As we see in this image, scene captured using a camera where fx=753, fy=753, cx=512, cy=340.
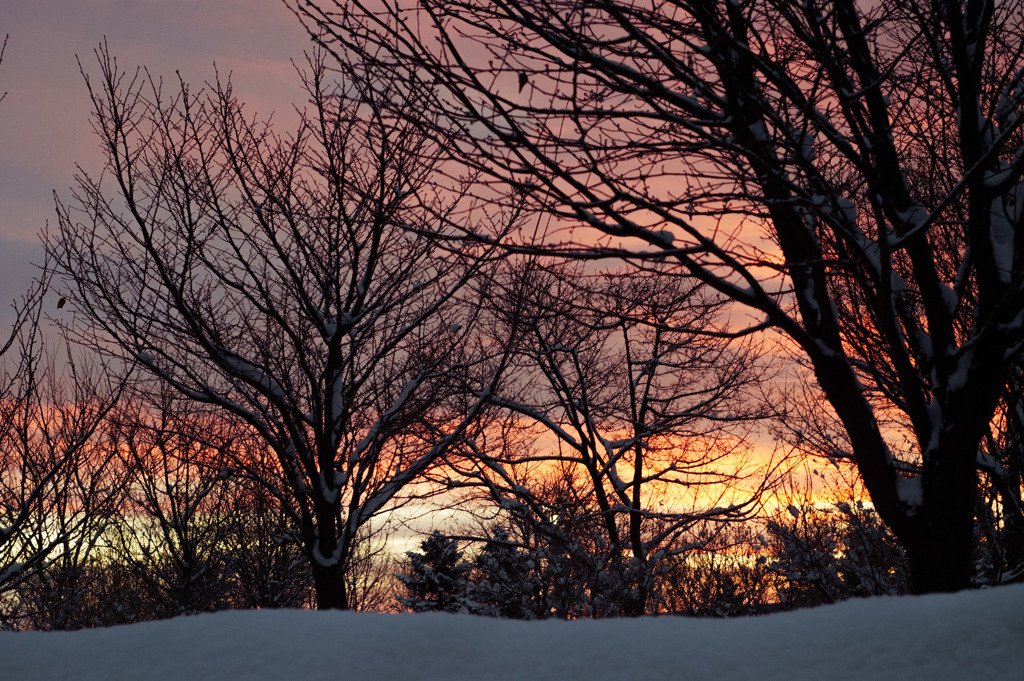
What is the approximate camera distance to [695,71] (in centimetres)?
482

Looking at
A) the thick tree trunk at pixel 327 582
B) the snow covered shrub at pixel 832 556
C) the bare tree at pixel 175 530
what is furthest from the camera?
the bare tree at pixel 175 530

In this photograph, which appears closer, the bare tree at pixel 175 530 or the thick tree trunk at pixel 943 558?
the thick tree trunk at pixel 943 558

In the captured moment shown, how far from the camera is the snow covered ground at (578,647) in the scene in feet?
7.07

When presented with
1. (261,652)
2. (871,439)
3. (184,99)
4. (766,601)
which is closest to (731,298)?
(871,439)

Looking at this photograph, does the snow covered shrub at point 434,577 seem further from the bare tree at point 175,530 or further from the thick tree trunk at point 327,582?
the thick tree trunk at point 327,582

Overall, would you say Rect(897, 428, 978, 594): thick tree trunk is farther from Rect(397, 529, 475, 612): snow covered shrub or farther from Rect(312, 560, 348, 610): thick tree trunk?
Rect(397, 529, 475, 612): snow covered shrub

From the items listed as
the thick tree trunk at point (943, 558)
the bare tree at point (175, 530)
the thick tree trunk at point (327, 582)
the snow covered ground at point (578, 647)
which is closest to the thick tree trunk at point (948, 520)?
the thick tree trunk at point (943, 558)

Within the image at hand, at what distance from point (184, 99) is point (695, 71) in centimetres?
616

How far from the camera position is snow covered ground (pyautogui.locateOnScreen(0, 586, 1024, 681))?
84.8 inches

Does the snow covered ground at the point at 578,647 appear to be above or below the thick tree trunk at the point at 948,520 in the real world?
below

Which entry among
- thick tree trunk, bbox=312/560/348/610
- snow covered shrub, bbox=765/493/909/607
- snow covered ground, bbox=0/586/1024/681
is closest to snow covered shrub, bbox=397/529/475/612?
snow covered shrub, bbox=765/493/909/607

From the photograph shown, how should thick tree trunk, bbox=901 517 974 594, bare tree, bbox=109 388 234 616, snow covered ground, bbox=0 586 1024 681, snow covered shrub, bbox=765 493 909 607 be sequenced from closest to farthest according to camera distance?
1. snow covered ground, bbox=0 586 1024 681
2. thick tree trunk, bbox=901 517 974 594
3. snow covered shrub, bbox=765 493 909 607
4. bare tree, bbox=109 388 234 616

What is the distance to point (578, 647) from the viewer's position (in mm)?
2352

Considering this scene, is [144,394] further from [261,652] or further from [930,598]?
[930,598]
